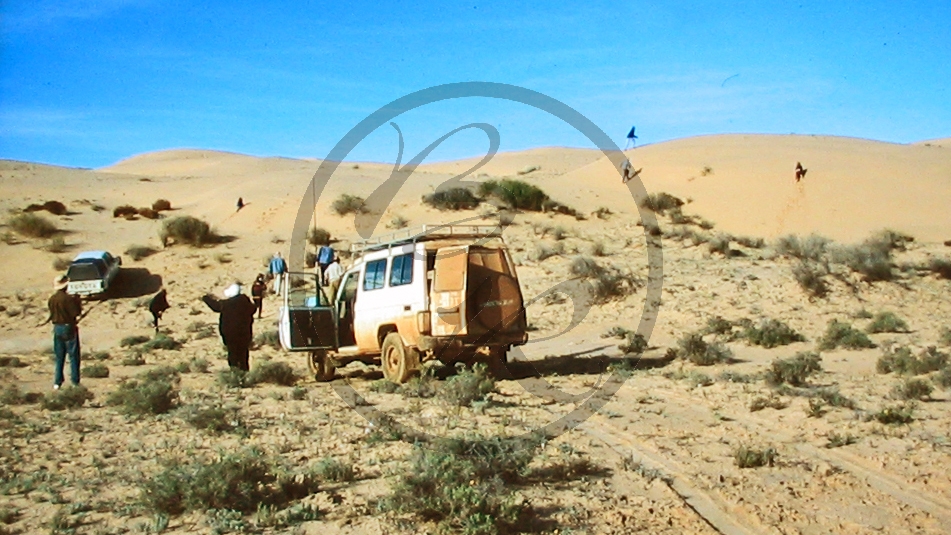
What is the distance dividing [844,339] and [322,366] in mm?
9751

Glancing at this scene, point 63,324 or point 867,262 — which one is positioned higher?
point 867,262


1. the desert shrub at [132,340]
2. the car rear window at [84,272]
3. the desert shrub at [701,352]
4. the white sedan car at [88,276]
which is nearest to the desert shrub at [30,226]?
the white sedan car at [88,276]

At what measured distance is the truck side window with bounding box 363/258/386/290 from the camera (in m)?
13.6

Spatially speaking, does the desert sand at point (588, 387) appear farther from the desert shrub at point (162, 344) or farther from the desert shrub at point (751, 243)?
the desert shrub at point (162, 344)

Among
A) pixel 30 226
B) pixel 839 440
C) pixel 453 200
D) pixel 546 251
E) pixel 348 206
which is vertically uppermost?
pixel 453 200

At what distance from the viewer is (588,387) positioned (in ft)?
42.7

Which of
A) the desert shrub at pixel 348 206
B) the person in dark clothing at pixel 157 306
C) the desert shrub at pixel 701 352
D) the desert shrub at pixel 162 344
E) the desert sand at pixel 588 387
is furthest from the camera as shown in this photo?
the desert shrub at pixel 348 206

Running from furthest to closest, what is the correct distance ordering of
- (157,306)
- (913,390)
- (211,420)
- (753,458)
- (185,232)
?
(185,232)
(157,306)
(913,390)
(211,420)
(753,458)

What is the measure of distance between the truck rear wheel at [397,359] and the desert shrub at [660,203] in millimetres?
28900

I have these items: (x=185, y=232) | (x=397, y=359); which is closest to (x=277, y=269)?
(x=185, y=232)

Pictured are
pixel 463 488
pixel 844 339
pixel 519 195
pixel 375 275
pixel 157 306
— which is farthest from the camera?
pixel 519 195

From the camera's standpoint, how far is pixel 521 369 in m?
15.6

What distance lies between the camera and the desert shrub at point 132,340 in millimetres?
21625

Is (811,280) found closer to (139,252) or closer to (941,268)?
(941,268)
